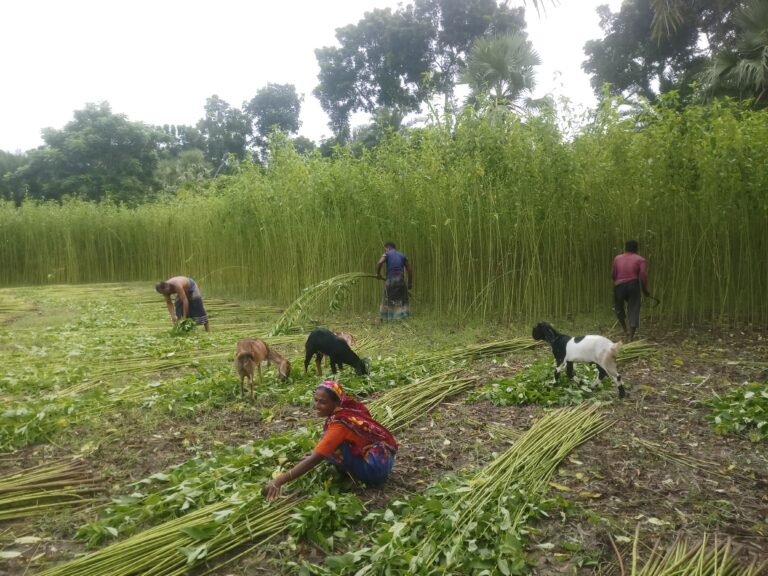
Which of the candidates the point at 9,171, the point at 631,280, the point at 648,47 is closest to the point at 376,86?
the point at 648,47

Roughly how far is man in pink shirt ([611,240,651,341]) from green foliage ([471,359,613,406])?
2.00 metres

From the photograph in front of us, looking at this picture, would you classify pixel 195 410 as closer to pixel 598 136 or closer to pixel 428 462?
pixel 428 462

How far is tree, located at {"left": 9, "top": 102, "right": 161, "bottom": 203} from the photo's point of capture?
21406 millimetres

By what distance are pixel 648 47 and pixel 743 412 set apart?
14704 millimetres

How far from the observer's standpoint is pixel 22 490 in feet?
9.41

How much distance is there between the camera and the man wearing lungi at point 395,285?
825cm

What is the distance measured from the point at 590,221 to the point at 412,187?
2.65 metres

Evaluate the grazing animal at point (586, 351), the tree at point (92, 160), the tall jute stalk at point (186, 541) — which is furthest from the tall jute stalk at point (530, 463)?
the tree at point (92, 160)

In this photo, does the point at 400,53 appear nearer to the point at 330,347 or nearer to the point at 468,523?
the point at 330,347

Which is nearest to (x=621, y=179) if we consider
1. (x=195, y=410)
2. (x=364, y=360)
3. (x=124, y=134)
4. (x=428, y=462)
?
(x=364, y=360)

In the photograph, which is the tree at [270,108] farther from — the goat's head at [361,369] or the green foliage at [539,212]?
the goat's head at [361,369]

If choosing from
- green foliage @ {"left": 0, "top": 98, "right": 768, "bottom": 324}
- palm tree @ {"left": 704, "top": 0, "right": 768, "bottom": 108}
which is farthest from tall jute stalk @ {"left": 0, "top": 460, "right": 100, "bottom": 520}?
palm tree @ {"left": 704, "top": 0, "right": 768, "bottom": 108}

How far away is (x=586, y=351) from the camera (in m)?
4.34

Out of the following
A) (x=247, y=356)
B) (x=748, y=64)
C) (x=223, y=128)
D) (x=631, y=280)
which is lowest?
(x=247, y=356)
